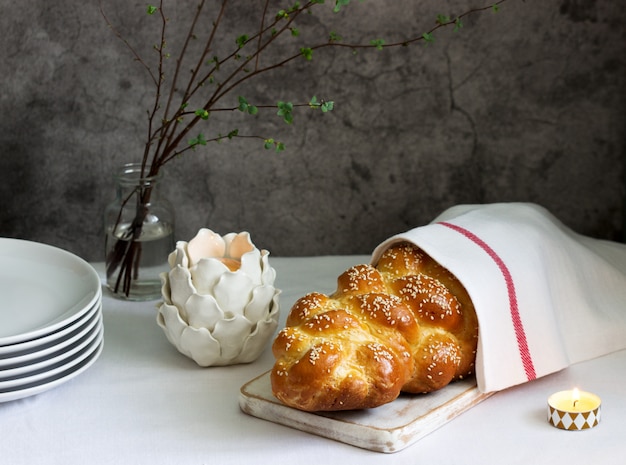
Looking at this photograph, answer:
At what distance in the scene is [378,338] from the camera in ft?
3.40

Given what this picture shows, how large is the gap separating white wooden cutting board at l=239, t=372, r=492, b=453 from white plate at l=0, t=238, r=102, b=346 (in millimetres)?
237

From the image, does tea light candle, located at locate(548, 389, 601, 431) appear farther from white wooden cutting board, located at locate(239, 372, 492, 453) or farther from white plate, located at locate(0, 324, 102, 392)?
white plate, located at locate(0, 324, 102, 392)

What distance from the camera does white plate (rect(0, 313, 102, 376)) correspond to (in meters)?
1.04

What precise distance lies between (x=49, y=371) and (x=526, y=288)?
57cm

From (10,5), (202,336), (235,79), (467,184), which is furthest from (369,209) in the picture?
(10,5)

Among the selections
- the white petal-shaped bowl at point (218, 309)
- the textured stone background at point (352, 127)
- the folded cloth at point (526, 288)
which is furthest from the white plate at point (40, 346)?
the textured stone background at point (352, 127)

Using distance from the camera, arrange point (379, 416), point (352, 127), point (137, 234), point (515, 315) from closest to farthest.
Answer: point (379, 416) < point (515, 315) < point (137, 234) < point (352, 127)

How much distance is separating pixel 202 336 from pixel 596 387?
478 mm

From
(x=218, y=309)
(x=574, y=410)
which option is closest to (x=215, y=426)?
(x=218, y=309)

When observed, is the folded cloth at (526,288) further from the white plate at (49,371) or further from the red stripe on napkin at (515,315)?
the white plate at (49,371)

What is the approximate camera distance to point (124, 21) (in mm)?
1475

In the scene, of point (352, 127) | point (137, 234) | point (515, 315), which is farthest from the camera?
point (352, 127)

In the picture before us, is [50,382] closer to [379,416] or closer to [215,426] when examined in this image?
[215,426]

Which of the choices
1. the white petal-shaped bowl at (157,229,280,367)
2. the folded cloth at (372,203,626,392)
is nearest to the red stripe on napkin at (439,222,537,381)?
the folded cloth at (372,203,626,392)
